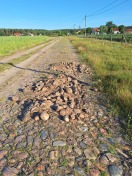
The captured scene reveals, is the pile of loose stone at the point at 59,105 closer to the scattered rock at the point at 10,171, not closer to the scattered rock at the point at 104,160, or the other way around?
the scattered rock at the point at 104,160

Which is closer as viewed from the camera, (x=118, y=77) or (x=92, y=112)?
(x=92, y=112)

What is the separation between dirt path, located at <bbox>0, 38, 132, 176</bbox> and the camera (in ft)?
9.30

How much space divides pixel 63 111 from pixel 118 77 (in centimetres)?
340

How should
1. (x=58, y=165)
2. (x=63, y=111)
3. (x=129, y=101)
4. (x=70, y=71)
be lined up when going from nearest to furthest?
(x=58, y=165), (x=63, y=111), (x=129, y=101), (x=70, y=71)

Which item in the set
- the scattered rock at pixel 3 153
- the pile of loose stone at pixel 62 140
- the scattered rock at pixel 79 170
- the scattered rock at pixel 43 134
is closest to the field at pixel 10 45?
the pile of loose stone at pixel 62 140

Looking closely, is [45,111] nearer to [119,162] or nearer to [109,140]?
[109,140]

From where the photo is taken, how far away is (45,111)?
4.43 meters

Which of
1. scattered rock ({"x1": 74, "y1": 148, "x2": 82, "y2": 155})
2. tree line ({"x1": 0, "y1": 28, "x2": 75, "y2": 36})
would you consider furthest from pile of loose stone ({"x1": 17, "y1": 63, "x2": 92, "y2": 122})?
tree line ({"x1": 0, "y1": 28, "x2": 75, "y2": 36})

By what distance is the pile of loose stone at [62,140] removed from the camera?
283 centimetres

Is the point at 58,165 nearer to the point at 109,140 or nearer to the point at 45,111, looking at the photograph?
the point at 109,140

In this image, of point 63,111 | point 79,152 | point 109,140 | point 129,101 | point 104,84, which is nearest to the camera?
point 79,152

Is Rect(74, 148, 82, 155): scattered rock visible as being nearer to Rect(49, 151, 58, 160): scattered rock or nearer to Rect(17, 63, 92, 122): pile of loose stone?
Rect(49, 151, 58, 160): scattered rock

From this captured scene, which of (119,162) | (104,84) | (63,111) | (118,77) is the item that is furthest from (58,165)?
(118,77)

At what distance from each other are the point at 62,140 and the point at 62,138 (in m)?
0.07
